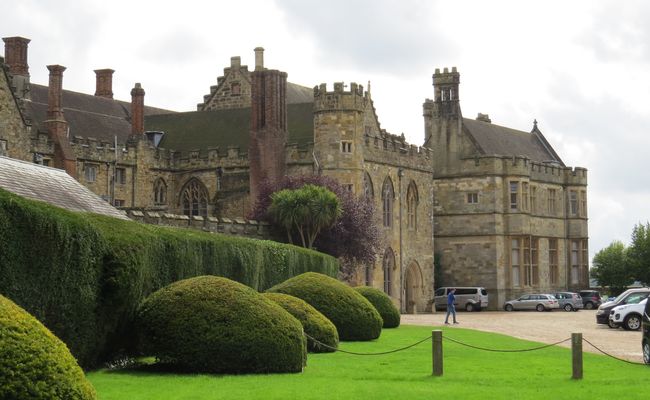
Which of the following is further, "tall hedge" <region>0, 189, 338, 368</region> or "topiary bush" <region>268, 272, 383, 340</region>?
"topiary bush" <region>268, 272, 383, 340</region>

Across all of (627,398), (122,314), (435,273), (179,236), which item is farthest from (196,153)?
(627,398)

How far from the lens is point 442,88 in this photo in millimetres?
75562

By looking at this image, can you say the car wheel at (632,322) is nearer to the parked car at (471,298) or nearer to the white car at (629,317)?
the white car at (629,317)

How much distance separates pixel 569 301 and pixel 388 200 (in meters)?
13.1

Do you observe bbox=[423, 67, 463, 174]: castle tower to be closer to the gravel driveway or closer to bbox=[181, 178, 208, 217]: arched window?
bbox=[181, 178, 208, 217]: arched window

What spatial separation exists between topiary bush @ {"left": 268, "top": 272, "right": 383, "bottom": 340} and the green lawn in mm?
4311

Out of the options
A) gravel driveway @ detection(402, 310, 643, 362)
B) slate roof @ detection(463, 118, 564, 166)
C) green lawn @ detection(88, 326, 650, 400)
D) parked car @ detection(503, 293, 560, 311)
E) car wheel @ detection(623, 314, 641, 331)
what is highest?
slate roof @ detection(463, 118, 564, 166)

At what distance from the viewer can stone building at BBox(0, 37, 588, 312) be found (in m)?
57.6

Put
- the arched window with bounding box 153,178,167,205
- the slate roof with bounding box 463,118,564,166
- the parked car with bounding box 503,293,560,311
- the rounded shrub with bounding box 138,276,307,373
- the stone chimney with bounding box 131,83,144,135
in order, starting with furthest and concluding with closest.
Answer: the slate roof with bounding box 463,118,564,166
the parked car with bounding box 503,293,560,311
the stone chimney with bounding box 131,83,144,135
the arched window with bounding box 153,178,167,205
the rounded shrub with bounding box 138,276,307,373

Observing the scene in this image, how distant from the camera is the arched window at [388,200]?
63.2 metres

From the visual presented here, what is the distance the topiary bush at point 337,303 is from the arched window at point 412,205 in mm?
34190

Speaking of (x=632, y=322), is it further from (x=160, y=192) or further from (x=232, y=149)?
(x=160, y=192)

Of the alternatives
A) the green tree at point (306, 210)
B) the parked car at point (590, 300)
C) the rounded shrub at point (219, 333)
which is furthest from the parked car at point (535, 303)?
the rounded shrub at point (219, 333)

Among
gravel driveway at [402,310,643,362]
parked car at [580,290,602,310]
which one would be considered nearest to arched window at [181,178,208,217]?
gravel driveway at [402,310,643,362]
